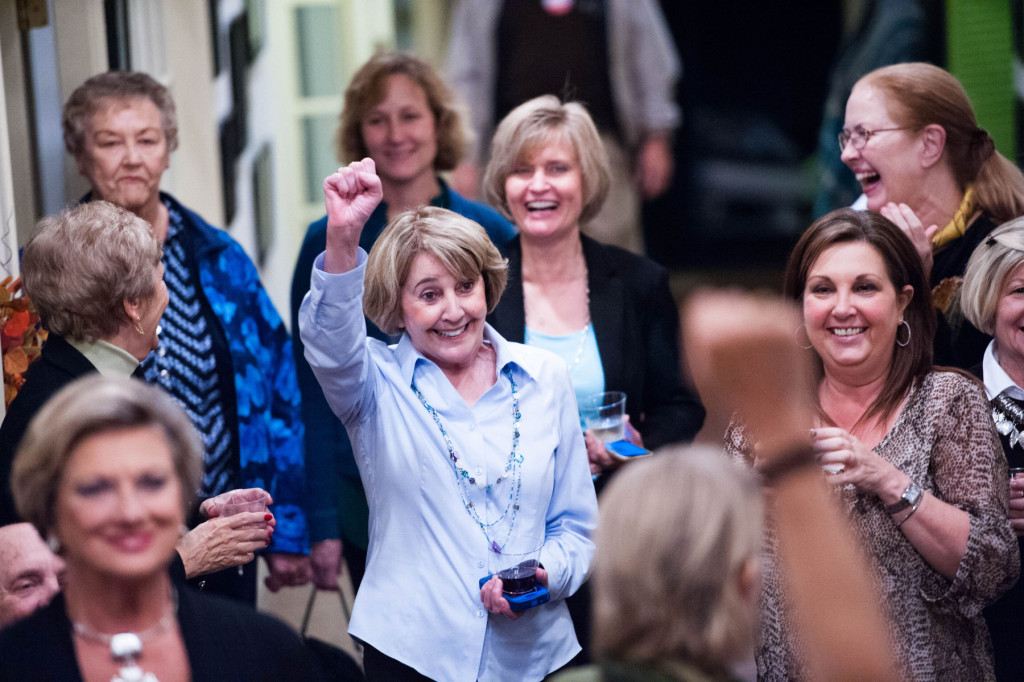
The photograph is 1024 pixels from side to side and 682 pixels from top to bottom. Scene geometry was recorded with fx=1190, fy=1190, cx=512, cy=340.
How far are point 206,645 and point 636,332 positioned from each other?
1.57 metres

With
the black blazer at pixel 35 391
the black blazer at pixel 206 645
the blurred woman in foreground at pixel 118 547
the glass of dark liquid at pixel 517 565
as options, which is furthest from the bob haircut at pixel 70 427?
the glass of dark liquid at pixel 517 565

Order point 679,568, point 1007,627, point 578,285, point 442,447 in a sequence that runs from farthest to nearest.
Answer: point 578,285
point 1007,627
point 442,447
point 679,568

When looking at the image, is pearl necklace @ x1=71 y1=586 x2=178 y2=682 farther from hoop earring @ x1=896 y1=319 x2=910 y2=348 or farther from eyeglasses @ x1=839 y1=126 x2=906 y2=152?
eyeglasses @ x1=839 y1=126 x2=906 y2=152

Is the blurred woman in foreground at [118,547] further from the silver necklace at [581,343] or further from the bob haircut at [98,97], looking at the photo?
the bob haircut at [98,97]

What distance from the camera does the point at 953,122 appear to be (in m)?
3.15

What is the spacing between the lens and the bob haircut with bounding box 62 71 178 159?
10.0 feet

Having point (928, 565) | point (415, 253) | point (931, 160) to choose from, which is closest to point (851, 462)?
point (928, 565)

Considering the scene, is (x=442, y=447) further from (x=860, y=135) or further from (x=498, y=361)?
(x=860, y=135)

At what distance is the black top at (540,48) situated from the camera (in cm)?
557

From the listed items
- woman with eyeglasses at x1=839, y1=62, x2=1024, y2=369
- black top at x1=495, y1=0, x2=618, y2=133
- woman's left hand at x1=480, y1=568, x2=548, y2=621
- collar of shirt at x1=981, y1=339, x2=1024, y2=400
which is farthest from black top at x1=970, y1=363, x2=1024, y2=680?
black top at x1=495, y1=0, x2=618, y2=133

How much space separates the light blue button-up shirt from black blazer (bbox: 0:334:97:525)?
0.44 meters

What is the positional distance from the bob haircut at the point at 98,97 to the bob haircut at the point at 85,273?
0.77m

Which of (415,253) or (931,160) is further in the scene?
(931,160)

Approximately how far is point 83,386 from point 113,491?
0.15 meters
